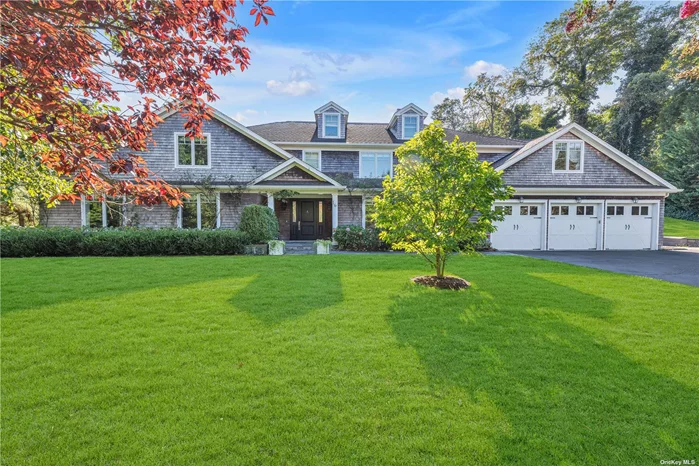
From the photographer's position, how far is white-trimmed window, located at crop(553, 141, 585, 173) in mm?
16672

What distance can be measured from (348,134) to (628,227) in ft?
51.9

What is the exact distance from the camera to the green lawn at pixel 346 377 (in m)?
2.49

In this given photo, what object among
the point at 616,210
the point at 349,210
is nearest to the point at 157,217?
the point at 349,210

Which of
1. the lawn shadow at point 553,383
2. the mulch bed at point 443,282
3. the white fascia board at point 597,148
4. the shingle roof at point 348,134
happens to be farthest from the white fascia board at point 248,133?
the lawn shadow at point 553,383

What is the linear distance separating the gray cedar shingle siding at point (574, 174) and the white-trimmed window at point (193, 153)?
48.9 feet

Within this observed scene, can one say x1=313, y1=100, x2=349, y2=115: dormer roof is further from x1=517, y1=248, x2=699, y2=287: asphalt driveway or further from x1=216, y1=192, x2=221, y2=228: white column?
x1=517, y1=248, x2=699, y2=287: asphalt driveway

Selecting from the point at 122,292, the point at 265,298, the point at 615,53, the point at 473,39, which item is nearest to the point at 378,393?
the point at 265,298

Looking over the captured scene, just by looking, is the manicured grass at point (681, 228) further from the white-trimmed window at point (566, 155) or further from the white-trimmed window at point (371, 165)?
the white-trimmed window at point (371, 165)

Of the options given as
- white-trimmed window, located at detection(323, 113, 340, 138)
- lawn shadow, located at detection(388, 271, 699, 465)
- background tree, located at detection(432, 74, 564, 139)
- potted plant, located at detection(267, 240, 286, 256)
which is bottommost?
lawn shadow, located at detection(388, 271, 699, 465)

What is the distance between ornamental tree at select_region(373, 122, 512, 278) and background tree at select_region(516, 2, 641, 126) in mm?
32922

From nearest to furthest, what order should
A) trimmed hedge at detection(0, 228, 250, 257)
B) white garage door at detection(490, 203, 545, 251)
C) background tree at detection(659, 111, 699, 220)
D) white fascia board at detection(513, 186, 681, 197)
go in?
trimmed hedge at detection(0, 228, 250, 257)
white fascia board at detection(513, 186, 681, 197)
white garage door at detection(490, 203, 545, 251)
background tree at detection(659, 111, 699, 220)

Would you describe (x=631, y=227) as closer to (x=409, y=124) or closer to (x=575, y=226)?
(x=575, y=226)

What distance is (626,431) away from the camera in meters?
2.67

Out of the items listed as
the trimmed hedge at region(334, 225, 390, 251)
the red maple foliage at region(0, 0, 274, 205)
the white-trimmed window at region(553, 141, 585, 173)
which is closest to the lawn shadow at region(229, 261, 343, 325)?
the red maple foliage at region(0, 0, 274, 205)
